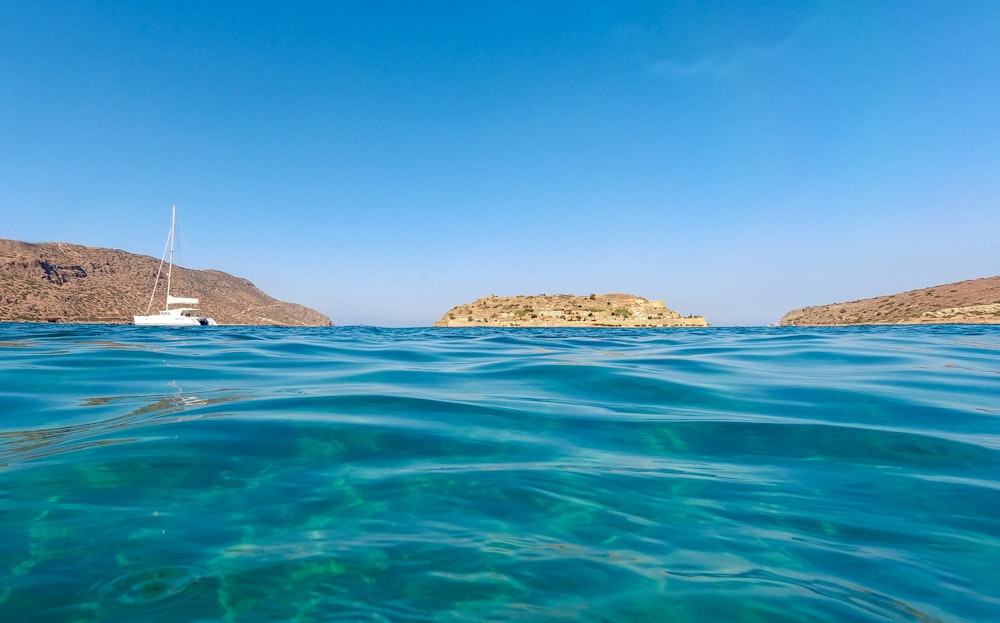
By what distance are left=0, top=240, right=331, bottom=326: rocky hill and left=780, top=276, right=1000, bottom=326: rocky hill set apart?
107m

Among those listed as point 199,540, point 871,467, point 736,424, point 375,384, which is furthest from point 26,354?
point 871,467

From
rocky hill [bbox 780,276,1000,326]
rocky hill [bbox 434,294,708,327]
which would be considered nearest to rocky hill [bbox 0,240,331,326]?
rocky hill [bbox 434,294,708,327]

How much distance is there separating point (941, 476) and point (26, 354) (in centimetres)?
1302

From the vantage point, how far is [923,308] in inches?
2194

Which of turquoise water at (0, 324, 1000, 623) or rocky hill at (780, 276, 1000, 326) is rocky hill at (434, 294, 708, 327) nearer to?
rocky hill at (780, 276, 1000, 326)

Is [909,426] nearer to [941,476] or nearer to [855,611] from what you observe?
[941,476]

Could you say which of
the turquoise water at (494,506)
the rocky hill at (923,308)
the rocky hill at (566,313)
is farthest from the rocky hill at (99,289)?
the rocky hill at (923,308)

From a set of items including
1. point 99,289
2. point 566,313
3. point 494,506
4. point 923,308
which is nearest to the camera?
point 494,506

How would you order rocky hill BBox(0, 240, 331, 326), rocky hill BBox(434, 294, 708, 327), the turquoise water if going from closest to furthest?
the turquoise water
rocky hill BBox(434, 294, 708, 327)
rocky hill BBox(0, 240, 331, 326)

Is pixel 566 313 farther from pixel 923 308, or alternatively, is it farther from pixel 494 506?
pixel 494 506

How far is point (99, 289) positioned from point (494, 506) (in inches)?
4755

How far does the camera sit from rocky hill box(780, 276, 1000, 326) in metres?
48.9

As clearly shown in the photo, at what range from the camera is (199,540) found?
2238 mm

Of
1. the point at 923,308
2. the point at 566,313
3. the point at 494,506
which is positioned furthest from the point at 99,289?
the point at 923,308
